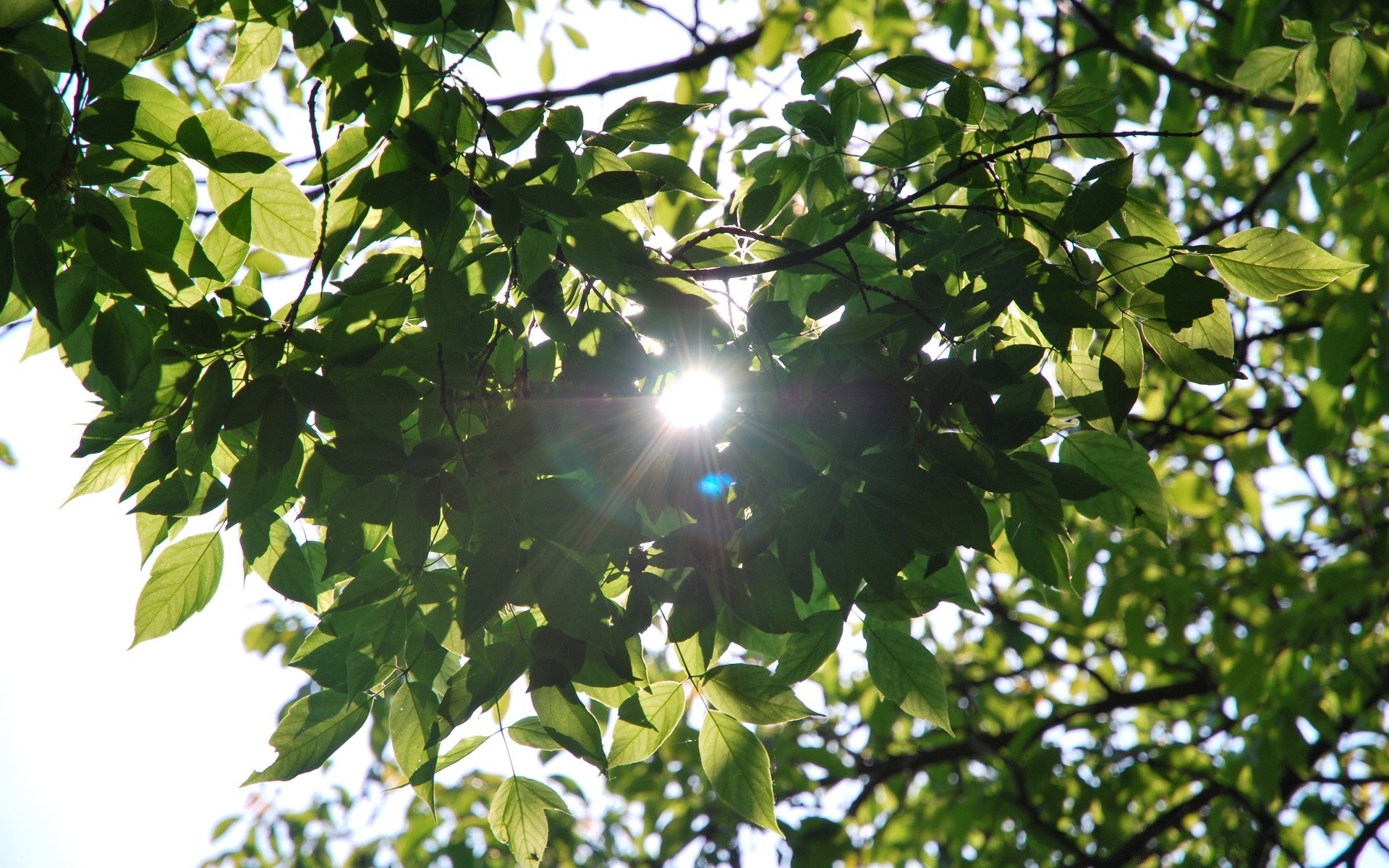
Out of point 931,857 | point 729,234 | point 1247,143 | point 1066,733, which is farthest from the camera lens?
point 1247,143

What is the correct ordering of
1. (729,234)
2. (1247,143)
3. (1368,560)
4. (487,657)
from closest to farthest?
(487,657)
(729,234)
(1368,560)
(1247,143)

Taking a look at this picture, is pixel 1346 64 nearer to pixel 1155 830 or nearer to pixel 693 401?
pixel 693 401

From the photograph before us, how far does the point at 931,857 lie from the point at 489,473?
4461mm

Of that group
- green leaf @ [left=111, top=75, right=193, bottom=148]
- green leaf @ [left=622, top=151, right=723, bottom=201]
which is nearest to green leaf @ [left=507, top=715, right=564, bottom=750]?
green leaf @ [left=622, top=151, right=723, bottom=201]

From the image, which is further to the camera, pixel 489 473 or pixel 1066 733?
pixel 1066 733

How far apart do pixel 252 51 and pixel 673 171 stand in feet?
2.45

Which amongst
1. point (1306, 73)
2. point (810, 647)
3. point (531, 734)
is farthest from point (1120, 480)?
point (1306, 73)

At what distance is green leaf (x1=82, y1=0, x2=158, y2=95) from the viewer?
1041 mm

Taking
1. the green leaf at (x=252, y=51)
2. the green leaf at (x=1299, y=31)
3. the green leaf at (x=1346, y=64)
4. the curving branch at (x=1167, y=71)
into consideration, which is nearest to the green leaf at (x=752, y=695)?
the green leaf at (x=252, y=51)

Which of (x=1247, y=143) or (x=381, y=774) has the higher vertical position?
(x=1247, y=143)

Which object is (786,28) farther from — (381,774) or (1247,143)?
(381,774)

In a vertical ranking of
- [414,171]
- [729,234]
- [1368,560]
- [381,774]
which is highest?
[1368,560]

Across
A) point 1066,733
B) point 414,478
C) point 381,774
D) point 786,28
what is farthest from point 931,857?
point 414,478

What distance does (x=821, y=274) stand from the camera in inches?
57.5
